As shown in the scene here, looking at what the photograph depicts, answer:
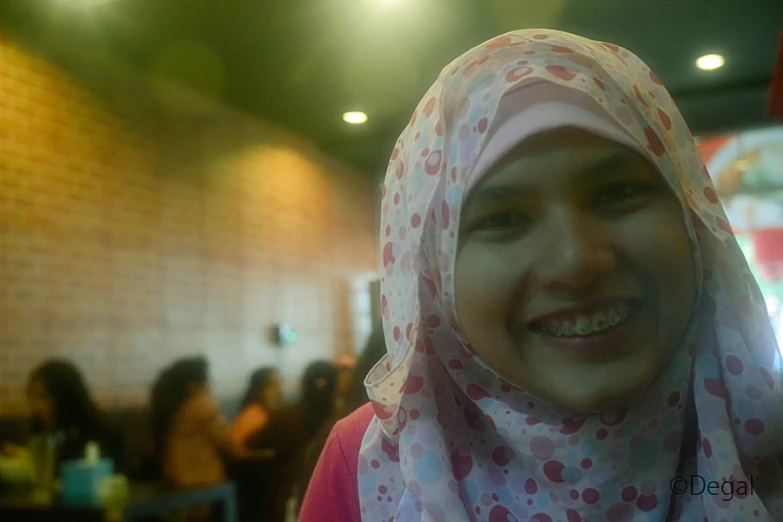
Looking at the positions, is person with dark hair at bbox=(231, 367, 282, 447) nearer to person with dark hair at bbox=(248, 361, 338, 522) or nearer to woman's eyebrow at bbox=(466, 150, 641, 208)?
person with dark hair at bbox=(248, 361, 338, 522)

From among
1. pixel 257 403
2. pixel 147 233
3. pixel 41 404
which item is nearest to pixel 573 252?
pixel 41 404

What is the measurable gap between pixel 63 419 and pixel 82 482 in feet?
1.17

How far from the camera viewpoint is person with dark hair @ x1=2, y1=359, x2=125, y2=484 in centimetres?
233

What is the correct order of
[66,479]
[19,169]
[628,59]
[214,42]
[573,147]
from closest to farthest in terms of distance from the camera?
[573,147] < [628,59] < [66,479] < [19,169] < [214,42]

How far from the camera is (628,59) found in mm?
719

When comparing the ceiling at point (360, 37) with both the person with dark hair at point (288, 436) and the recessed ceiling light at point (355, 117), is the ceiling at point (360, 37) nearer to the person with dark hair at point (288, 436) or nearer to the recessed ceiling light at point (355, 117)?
the recessed ceiling light at point (355, 117)

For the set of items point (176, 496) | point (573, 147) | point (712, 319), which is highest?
point (573, 147)

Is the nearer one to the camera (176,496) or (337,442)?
(337,442)

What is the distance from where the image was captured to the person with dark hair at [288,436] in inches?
115

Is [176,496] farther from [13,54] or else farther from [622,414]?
[622,414]

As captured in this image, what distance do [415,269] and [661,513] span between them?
0.31 meters

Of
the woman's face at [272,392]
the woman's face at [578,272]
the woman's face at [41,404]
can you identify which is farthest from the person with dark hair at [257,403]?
the woman's face at [578,272]

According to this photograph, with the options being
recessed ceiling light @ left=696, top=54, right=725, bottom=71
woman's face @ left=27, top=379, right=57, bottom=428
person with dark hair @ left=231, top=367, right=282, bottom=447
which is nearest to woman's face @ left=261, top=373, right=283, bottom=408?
person with dark hair @ left=231, top=367, right=282, bottom=447

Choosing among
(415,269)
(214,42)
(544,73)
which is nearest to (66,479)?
(214,42)
